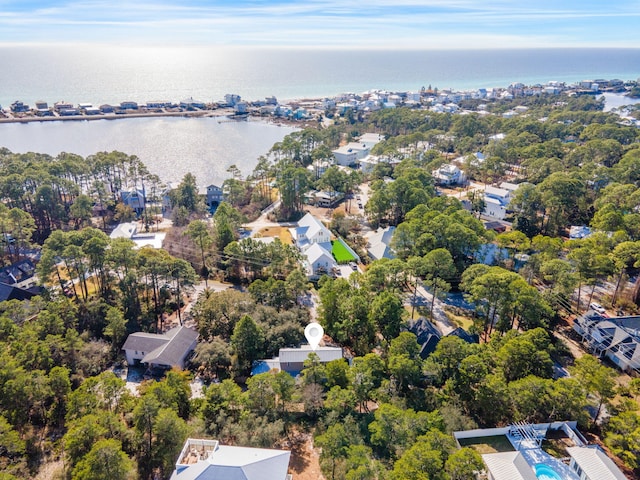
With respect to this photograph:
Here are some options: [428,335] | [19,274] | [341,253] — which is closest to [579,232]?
[341,253]

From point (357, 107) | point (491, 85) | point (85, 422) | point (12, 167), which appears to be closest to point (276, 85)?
point (357, 107)

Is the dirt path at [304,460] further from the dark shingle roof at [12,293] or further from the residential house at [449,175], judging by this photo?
the residential house at [449,175]

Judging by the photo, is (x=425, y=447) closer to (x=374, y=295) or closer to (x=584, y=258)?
(x=374, y=295)

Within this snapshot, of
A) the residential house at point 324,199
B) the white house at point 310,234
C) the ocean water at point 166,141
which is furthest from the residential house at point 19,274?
the residential house at point 324,199

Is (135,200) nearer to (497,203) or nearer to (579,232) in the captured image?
(497,203)

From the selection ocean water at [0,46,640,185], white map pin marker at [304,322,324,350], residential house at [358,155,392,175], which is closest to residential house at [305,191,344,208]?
residential house at [358,155,392,175]
